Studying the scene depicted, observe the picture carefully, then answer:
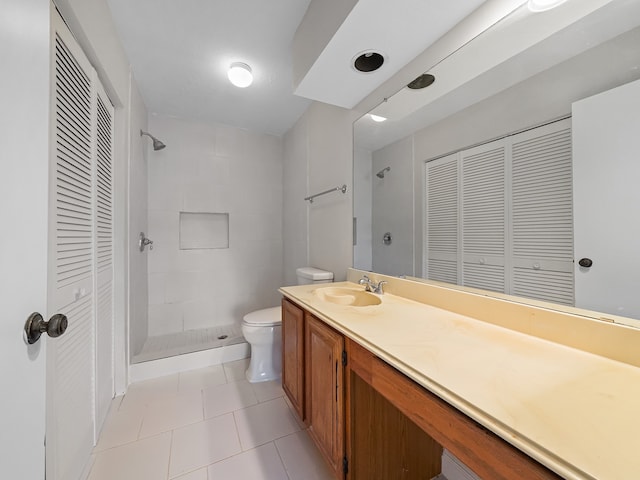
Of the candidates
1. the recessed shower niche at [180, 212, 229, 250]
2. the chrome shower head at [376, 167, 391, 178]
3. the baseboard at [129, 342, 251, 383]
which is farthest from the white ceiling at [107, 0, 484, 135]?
the baseboard at [129, 342, 251, 383]

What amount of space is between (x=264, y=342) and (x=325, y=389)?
0.98 m

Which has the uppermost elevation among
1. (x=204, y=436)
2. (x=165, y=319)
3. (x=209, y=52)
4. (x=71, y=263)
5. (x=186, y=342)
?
(x=209, y=52)

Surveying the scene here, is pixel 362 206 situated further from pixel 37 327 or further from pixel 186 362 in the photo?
pixel 186 362

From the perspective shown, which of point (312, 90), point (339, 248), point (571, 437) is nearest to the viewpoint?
point (571, 437)

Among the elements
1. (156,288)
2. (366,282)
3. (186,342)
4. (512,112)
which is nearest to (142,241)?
(156,288)

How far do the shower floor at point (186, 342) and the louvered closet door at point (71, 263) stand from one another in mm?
821

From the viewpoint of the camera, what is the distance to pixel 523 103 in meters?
0.94

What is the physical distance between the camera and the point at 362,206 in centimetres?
177

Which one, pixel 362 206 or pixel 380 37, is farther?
pixel 362 206

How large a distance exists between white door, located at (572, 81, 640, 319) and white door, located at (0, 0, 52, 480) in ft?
4.93

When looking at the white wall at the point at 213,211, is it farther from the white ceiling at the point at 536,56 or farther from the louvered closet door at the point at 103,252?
the white ceiling at the point at 536,56

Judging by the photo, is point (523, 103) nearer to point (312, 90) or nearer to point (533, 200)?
point (533, 200)

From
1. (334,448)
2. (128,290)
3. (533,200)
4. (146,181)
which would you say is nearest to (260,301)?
(128,290)

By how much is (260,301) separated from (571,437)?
285cm
